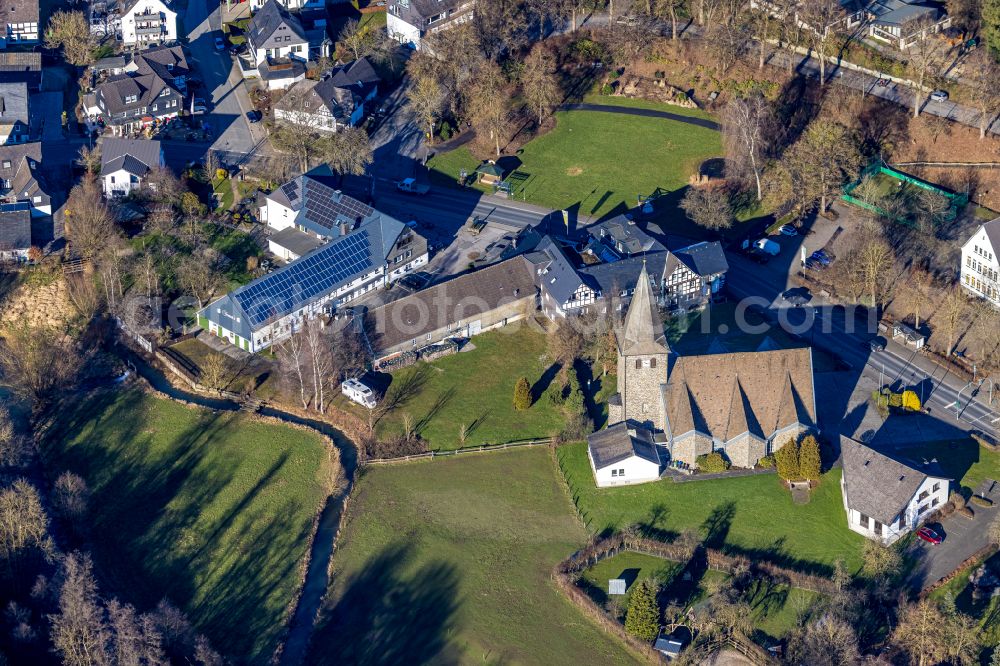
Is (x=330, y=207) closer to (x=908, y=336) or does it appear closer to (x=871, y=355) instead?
(x=871, y=355)

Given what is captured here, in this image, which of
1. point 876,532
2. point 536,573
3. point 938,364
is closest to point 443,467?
point 536,573

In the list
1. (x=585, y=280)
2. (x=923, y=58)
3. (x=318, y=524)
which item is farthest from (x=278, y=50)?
(x=318, y=524)

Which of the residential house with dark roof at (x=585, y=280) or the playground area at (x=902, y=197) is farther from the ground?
the playground area at (x=902, y=197)

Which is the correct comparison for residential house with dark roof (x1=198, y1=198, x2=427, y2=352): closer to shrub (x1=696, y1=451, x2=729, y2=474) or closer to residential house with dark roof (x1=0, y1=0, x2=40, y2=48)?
shrub (x1=696, y1=451, x2=729, y2=474)

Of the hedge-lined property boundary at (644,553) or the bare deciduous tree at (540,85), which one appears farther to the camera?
the bare deciduous tree at (540,85)

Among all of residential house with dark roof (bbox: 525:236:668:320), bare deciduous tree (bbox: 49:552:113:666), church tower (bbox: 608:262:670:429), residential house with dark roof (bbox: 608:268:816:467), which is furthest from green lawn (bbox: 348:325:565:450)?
bare deciduous tree (bbox: 49:552:113:666)

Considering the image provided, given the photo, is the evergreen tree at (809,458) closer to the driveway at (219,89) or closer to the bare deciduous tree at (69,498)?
the bare deciduous tree at (69,498)

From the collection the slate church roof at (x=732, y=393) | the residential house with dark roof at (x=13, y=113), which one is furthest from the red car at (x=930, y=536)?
the residential house with dark roof at (x=13, y=113)
